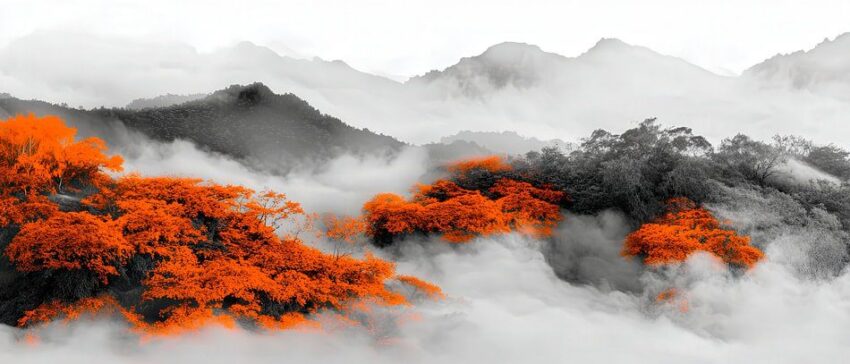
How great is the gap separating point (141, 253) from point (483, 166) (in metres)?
27.7

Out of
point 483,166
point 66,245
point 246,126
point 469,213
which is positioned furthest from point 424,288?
point 246,126

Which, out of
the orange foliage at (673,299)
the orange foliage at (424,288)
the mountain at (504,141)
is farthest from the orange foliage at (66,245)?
the mountain at (504,141)

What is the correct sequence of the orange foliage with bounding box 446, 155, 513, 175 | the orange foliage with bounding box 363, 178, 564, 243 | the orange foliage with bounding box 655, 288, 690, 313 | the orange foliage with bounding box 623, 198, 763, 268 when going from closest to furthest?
1. the orange foliage with bounding box 655, 288, 690, 313
2. the orange foliage with bounding box 623, 198, 763, 268
3. the orange foliage with bounding box 363, 178, 564, 243
4. the orange foliage with bounding box 446, 155, 513, 175

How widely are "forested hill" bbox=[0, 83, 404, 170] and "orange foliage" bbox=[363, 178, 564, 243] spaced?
19.7 meters

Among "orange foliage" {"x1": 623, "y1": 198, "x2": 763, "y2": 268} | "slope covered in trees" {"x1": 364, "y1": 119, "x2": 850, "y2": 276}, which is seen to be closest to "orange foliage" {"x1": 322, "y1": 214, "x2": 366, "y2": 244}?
"slope covered in trees" {"x1": 364, "y1": 119, "x2": 850, "y2": 276}

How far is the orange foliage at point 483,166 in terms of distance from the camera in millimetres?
45844

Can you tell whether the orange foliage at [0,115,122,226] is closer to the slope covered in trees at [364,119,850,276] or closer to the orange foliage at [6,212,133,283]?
the orange foliage at [6,212,133,283]

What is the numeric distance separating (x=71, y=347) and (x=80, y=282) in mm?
2551

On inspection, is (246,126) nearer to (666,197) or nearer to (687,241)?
(666,197)

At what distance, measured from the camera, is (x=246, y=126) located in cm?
5788

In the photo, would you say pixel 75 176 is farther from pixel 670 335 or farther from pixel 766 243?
pixel 766 243

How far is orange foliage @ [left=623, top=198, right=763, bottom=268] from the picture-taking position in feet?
109

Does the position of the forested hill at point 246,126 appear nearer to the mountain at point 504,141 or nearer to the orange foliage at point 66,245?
the orange foliage at point 66,245

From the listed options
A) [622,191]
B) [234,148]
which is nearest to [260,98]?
[234,148]
